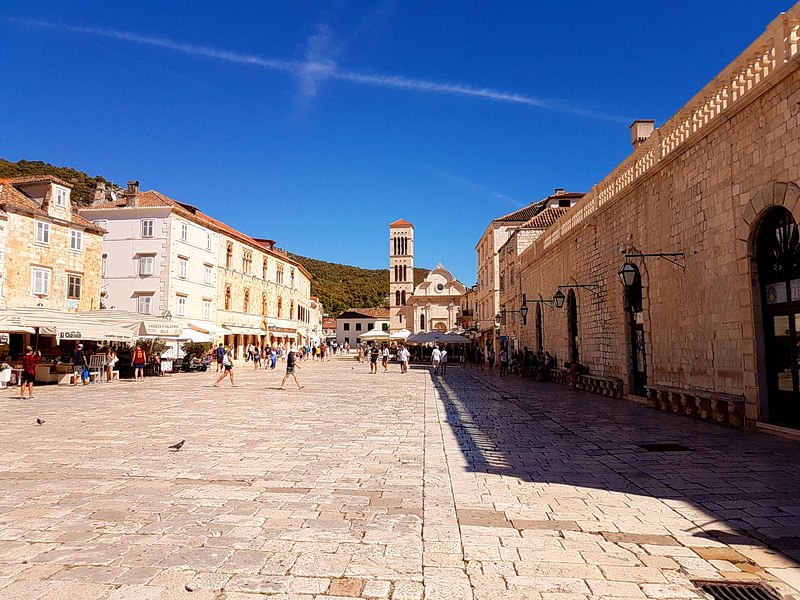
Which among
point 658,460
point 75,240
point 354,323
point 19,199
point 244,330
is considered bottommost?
point 658,460

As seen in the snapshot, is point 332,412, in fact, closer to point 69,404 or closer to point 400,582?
point 69,404

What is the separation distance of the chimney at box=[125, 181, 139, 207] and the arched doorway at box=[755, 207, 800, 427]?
110 ft

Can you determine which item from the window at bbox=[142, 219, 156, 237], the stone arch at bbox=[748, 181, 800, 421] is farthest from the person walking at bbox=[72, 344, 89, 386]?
the stone arch at bbox=[748, 181, 800, 421]

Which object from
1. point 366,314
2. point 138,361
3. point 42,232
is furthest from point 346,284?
point 138,361

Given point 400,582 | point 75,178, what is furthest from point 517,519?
point 75,178

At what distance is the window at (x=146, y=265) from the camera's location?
32688mm

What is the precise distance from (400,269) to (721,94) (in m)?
76.8

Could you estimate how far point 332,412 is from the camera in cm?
1155

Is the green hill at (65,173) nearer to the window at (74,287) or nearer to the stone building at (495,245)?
the window at (74,287)

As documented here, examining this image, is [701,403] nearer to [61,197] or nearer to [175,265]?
[61,197]

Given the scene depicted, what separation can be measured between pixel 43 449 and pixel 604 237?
1434 centimetres

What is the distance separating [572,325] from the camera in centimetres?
1948

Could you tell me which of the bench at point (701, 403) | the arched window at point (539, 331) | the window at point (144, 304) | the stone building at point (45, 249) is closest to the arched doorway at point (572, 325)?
the arched window at point (539, 331)

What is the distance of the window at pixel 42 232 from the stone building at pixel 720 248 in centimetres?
2358
